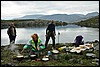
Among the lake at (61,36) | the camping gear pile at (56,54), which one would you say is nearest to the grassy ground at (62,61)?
the camping gear pile at (56,54)

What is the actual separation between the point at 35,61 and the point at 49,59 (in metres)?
1.09

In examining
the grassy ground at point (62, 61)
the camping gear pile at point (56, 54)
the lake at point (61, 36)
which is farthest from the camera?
the lake at point (61, 36)

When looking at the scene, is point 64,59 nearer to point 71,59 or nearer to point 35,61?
point 71,59

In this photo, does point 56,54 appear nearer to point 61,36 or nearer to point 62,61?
point 62,61

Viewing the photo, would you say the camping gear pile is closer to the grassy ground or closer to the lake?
the grassy ground

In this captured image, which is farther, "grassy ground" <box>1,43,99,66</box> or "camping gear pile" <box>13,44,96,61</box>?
"camping gear pile" <box>13,44,96,61</box>

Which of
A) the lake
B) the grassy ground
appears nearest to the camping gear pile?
the grassy ground

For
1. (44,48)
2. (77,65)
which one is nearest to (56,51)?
(44,48)

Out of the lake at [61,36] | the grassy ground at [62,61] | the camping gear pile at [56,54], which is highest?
the camping gear pile at [56,54]

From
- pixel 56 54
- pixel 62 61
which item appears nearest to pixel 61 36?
pixel 56 54

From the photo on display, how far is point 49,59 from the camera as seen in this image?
720 inches

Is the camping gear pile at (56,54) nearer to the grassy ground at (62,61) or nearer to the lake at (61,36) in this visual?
the grassy ground at (62,61)

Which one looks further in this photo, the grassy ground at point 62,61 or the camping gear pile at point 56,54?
the camping gear pile at point 56,54

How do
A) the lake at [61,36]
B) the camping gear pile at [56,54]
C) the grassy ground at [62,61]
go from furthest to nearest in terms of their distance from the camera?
1. the lake at [61,36]
2. the camping gear pile at [56,54]
3. the grassy ground at [62,61]
